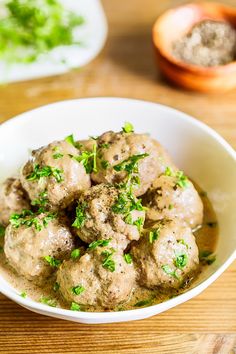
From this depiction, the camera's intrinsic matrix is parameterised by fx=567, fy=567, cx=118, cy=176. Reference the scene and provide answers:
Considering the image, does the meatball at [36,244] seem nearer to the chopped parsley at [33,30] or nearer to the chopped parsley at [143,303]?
the chopped parsley at [143,303]

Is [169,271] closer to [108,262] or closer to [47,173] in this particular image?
[108,262]

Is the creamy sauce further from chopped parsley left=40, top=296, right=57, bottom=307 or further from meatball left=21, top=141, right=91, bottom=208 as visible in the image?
meatball left=21, top=141, right=91, bottom=208

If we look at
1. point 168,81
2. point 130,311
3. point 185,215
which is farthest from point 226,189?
A: point 168,81

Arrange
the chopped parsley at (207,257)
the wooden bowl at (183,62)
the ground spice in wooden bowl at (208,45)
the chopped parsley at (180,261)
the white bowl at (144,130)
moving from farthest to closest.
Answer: the ground spice in wooden bowl at (208,45) → the wooden bowl at (183,62) → the white bowl at (144,130) → the chopped parsley at (207,257) → the chopped parsley at (180,261)

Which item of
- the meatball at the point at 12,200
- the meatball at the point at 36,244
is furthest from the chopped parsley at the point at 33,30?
the meatball at the point at 36,244

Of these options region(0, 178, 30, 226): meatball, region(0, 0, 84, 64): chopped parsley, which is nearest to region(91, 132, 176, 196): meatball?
region(0, 178, 30, 226): meatball
